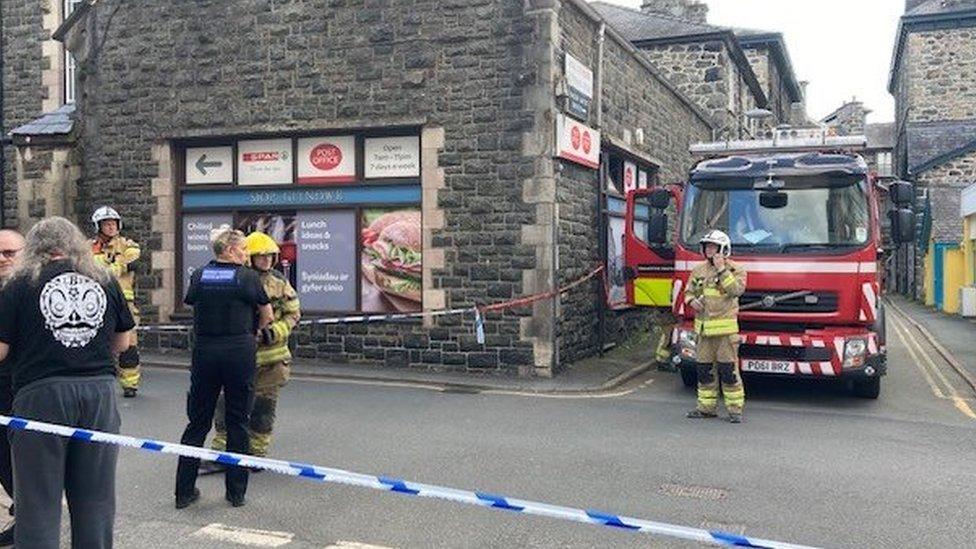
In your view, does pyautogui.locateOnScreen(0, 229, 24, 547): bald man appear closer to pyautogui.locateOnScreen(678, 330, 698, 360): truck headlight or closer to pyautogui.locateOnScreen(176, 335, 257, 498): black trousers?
pyautogui.locateOnScreen(176, 335, 257, 498): black trousers

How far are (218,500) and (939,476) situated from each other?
543cm

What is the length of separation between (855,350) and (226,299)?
693cm

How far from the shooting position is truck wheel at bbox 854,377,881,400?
10.1 meters

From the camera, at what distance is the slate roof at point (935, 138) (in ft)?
116

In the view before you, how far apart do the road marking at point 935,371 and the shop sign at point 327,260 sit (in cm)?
790

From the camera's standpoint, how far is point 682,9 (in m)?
29.8

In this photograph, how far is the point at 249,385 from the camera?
5.75m

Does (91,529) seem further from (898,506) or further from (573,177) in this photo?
(573,177)

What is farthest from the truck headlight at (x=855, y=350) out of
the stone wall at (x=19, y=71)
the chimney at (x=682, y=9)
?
the chimney at (x=682, y=9)

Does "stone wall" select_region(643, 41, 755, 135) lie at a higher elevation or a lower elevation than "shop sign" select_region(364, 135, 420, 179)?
higher

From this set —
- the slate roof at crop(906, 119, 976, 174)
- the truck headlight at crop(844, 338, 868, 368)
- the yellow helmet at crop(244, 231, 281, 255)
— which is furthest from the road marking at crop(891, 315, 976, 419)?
the slate roof at crop(906, 119, 976, 174)

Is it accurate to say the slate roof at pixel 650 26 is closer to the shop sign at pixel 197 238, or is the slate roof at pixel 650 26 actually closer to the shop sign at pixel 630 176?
the shop sign at pixel 630 176

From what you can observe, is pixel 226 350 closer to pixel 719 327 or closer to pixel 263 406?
pixel 263 406

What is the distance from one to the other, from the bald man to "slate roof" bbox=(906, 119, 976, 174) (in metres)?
36.3
